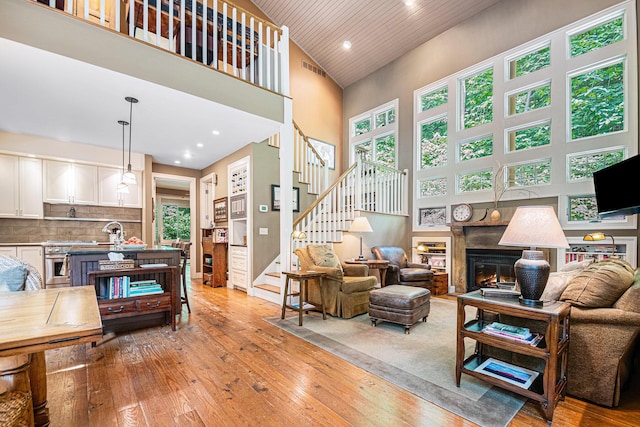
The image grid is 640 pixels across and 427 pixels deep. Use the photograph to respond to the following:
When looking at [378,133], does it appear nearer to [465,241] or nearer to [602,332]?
[465,241]

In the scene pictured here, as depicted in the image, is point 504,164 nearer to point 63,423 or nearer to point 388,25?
point 388,25

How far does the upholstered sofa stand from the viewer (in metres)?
1.87

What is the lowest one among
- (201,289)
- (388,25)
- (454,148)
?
(201,289)

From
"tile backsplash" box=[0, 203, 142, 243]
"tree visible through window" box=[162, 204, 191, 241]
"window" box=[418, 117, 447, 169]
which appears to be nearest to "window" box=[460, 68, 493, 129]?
"window" box=[418, 117, 447, 169]

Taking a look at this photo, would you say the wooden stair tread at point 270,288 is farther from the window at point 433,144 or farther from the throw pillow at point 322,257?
the window at point 433,144

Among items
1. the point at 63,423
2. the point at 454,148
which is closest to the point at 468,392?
the point at 63,423

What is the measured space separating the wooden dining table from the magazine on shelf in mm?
2346

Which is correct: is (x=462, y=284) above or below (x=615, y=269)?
below

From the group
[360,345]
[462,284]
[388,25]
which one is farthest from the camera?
[388,25]

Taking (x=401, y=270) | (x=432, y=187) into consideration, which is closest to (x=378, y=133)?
(x=432, y=187)

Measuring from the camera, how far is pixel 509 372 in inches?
80.6

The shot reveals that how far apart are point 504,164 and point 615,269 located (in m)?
3.53

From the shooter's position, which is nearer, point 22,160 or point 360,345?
point 360,345

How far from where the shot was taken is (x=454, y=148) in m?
5.88
